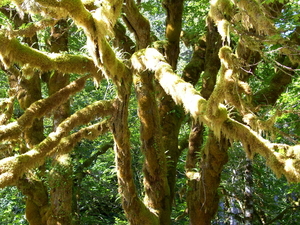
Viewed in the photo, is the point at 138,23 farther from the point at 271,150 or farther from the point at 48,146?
the point at 271,150

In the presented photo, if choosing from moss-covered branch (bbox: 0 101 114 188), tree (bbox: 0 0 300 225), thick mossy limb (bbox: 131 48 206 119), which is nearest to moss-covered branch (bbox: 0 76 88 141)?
tree (bbox: 0 0 300 225)

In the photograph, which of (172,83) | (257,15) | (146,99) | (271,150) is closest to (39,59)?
(172,83)

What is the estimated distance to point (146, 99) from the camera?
18.4 ft

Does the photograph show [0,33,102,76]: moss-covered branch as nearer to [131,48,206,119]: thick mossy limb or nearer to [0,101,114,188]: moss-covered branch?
[0,101,114,188]: moss-covered branch

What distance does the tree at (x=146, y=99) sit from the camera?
12.7 feet

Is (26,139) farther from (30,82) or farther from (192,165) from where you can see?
(192,165)

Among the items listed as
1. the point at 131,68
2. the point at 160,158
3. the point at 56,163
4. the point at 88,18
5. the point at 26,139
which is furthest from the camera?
the point at 26,139

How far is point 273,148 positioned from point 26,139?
5221 mm

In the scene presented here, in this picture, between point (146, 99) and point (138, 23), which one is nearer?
point (146, 99)

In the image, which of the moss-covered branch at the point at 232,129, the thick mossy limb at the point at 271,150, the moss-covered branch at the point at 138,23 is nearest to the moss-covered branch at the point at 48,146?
the moss-covered branch at the point at 232,129

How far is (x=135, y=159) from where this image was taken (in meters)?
9.73

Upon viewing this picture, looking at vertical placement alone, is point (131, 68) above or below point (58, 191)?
above

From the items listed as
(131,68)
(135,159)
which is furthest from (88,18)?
(135,159)

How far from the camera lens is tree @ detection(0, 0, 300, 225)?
3.87 m
